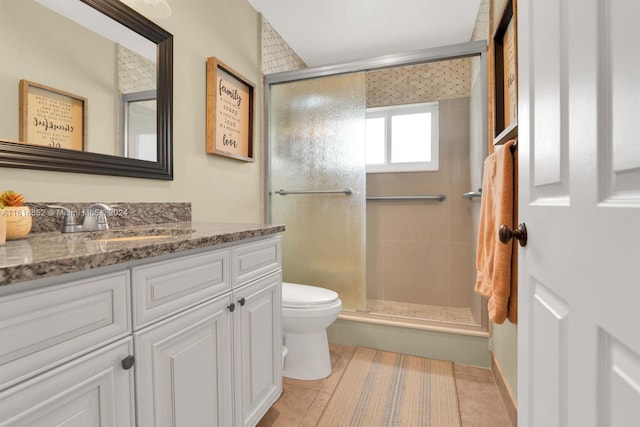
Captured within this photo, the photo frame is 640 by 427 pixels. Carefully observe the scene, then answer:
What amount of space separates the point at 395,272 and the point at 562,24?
2.46 metres

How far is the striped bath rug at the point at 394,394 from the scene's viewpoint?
54.6 inches

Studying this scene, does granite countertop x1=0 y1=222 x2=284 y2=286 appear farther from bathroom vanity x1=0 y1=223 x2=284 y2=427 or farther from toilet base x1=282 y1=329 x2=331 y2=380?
toilet base x1=282 y1=329 x2=331 y2=380

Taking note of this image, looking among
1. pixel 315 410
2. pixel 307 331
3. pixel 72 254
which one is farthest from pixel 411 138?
pixel 72 254

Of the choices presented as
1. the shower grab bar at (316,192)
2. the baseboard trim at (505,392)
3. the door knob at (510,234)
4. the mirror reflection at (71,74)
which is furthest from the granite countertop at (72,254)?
the baseboard trim at (505,392)

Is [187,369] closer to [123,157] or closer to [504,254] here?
[123,157]

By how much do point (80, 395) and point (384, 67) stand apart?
87.3 inches

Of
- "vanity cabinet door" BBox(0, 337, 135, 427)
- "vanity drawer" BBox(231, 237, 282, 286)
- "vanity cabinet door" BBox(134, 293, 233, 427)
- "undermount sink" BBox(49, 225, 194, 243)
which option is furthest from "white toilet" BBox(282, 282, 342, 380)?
"vanity cabinet door" BBox(0, 337, 135, 427)

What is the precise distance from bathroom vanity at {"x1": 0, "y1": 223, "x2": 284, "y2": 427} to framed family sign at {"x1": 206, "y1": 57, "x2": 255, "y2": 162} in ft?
2.64

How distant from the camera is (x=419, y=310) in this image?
2.64 m

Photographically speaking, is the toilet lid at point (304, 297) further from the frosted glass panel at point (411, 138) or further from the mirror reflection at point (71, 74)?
the frosted glass panel at point (411, 138)

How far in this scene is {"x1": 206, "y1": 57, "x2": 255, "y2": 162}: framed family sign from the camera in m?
1.72

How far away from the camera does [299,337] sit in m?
1.74

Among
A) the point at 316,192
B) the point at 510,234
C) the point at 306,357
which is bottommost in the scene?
the point at 306,357

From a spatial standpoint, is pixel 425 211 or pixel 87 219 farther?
pixel 425 211
